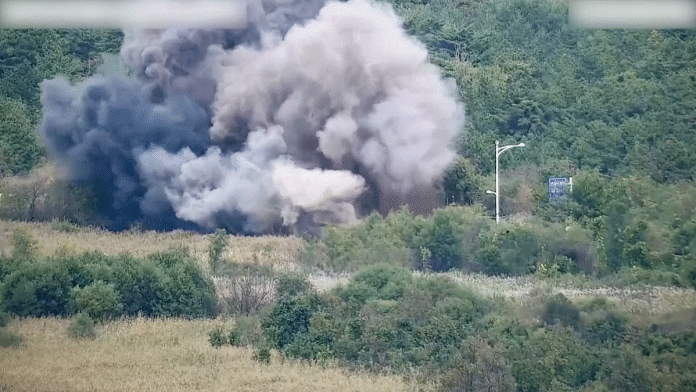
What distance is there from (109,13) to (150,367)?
1108cm

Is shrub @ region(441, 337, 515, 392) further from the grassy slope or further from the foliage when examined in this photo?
the foliage

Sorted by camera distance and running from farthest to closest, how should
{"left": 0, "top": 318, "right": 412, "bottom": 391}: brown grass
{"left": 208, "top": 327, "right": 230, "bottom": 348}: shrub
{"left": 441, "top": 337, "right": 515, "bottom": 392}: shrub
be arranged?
1. {"left": 208, "top": 327, "right": 230, "bottom": 348}: shrub
2. {"left": 0, "top": 318, "right": 412, "bottom": 391}: brown grass
3. {"left": 441, "top": 337, "right": 515, "bottom": 392}: shrub

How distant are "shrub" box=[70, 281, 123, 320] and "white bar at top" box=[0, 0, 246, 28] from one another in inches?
221

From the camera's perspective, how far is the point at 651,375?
15.4 m

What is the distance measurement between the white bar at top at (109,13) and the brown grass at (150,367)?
6.34 metres

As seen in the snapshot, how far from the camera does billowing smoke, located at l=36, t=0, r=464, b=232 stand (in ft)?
107

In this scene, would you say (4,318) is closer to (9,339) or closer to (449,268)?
(9,339)

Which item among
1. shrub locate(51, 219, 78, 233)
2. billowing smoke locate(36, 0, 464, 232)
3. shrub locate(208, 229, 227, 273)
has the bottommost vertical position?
shrub locate(208, 229, 227, 273)

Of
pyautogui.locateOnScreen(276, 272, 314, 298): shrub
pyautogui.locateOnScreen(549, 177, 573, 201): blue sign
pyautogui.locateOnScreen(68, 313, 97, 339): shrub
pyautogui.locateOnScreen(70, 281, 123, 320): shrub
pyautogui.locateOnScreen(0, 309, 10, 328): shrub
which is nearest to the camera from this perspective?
pyautogui.locateOnScreen(68, 313, 97, 339): shrub

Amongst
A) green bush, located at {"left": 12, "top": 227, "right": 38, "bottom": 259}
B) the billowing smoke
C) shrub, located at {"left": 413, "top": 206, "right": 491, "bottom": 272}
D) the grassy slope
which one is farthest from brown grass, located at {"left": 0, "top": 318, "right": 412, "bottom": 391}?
the billowing smoke

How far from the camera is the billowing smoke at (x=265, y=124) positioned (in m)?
32.6

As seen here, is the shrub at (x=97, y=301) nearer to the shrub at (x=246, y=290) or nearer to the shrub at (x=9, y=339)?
the shrub at (x=9, y=339)

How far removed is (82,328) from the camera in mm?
19328

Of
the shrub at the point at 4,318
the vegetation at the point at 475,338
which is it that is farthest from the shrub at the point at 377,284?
the shrub at the point at 4,318
